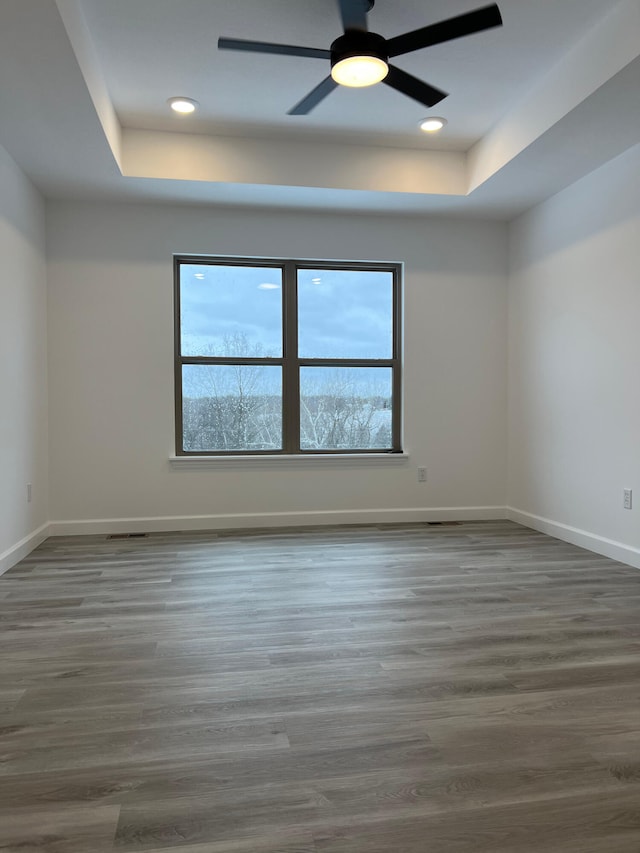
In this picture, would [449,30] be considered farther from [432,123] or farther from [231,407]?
[231,407]

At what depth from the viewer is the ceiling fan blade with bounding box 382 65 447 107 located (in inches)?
104

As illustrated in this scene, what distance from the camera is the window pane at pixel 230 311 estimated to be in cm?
471

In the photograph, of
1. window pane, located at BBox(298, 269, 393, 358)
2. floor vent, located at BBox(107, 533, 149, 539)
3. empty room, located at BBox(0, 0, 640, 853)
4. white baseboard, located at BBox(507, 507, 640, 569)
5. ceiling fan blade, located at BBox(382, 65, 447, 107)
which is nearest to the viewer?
empty room, located at BBox(0, 0, 640, 853)

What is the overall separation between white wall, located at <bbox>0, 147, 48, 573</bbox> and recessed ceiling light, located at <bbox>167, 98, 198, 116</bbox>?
3.48ft

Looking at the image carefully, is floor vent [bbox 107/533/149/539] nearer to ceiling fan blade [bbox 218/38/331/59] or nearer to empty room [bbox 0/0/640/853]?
Answer: empty room [bbox 0/0/640/853]

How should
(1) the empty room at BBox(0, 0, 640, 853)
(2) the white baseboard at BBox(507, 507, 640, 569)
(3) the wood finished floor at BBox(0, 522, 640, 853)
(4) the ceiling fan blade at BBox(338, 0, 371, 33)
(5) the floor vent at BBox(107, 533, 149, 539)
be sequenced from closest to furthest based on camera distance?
(3) the wood finished floor at BBox(0, 522, 640, 853) → (1) the empty room at BBox(0, 0, 640, 853) → (4) the ceiling fan blade at BBox(338, 0, 371, 33) → (2) the white baseboard at BBox(507, 507, 640, 569) → (5) the floor vent at BBox(107, 533, 149, 539)

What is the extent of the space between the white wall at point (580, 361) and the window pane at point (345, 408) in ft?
3.71

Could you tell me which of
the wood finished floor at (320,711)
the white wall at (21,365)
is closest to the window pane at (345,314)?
the white wall at (21,365)

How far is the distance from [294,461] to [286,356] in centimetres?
88

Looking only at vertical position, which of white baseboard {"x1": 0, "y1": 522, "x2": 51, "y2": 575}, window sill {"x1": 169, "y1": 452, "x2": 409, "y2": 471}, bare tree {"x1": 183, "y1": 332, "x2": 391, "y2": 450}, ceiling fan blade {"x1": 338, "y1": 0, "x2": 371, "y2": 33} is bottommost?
white baseboard {"x1": 0, "y1": 522, "x2": 51, "y2": 575}

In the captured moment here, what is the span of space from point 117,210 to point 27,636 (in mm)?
3281

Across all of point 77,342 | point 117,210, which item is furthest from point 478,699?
point 117,210

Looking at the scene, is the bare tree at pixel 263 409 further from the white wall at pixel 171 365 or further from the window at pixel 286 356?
the white wall at pixel 171 365

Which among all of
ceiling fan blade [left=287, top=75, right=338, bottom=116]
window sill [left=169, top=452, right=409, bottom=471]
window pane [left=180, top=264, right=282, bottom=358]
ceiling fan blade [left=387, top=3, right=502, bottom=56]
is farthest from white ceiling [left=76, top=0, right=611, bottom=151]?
window sill [left=169, top=452, right=409, bottom=471]
